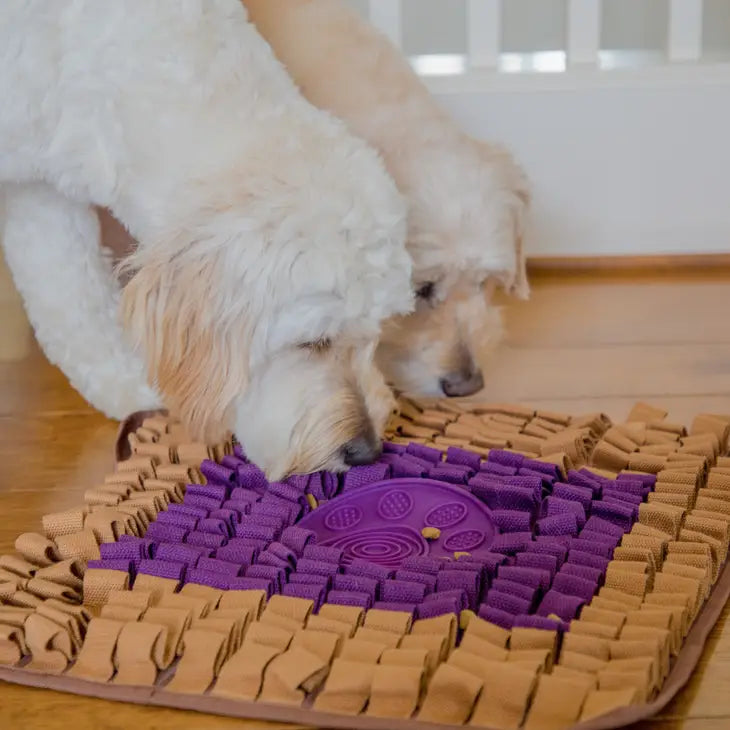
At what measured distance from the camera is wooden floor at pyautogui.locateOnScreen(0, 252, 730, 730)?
3.46ft

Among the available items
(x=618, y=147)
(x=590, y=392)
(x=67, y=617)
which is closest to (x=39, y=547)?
(x=67, y=617)

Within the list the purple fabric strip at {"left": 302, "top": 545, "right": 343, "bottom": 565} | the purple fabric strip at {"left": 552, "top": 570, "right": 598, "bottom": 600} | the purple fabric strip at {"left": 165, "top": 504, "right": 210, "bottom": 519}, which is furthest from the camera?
the purple fabric strip at {"left": 165, "top": 504, "right": 210, "bottom": 519}

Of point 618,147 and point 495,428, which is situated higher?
point 618,147

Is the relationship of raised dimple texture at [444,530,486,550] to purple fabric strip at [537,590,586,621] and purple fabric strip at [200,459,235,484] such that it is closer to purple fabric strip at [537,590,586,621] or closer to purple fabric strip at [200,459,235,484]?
purple fabric strip at [537,590,586,621]

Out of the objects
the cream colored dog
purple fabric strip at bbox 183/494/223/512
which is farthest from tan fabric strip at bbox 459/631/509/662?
the cream colored dog

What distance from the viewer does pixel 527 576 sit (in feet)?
3.87

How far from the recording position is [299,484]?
4.69 ft

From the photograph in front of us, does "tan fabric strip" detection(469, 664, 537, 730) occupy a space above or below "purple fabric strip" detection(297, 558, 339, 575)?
above

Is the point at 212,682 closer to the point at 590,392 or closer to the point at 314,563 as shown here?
the point at 314,563

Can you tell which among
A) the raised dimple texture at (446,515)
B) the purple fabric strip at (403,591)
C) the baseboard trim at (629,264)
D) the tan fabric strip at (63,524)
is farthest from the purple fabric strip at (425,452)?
the baseboard trim at (629,264)

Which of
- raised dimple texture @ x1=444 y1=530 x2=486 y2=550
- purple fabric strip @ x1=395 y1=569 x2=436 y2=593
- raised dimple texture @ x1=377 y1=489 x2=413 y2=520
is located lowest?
raised dimple texture @ x1=377 y1=489 x2=413 y2=520

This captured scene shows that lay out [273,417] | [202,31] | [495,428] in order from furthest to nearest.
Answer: [495,428]
[202,31]
[273,417]

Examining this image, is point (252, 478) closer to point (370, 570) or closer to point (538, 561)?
point (370, 570)

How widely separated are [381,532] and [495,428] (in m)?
0.34
